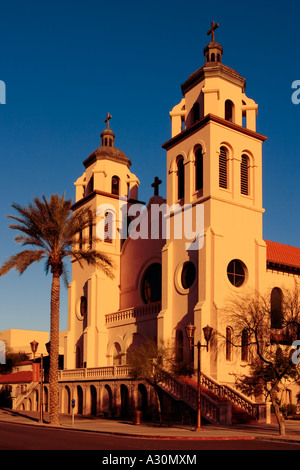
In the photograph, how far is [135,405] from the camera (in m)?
35.6

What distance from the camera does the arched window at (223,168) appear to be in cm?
3767

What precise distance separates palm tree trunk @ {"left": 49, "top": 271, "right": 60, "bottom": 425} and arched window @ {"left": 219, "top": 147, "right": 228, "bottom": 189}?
1192 cm

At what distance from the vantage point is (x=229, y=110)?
4047 centimetres

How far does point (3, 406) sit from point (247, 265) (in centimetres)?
2758

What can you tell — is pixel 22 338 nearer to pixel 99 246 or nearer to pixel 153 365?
pixel 99 246

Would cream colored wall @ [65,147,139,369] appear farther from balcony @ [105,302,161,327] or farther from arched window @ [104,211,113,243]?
balcony @ [105,302,161,327]

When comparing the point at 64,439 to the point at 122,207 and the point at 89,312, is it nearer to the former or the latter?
the point at 89,312

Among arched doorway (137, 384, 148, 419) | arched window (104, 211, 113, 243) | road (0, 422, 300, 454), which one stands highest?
arched window (104, 211, 113, 243)

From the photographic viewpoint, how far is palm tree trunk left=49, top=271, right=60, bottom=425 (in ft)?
102

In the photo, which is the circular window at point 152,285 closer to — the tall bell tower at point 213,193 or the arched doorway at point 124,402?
the tall bell tower at point 213,193

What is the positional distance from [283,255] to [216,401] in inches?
636

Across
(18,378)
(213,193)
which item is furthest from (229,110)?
(18,378)

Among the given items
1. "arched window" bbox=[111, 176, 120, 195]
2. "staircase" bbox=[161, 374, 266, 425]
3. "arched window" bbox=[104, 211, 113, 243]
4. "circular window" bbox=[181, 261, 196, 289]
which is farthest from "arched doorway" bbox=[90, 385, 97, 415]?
"arched window" bbox=[111, 176, 120, 195]

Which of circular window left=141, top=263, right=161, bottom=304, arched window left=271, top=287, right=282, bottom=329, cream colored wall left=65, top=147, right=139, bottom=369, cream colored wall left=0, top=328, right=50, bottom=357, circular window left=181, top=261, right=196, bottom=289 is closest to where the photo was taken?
circular window left=181, top=261, right=196, bottom=289
